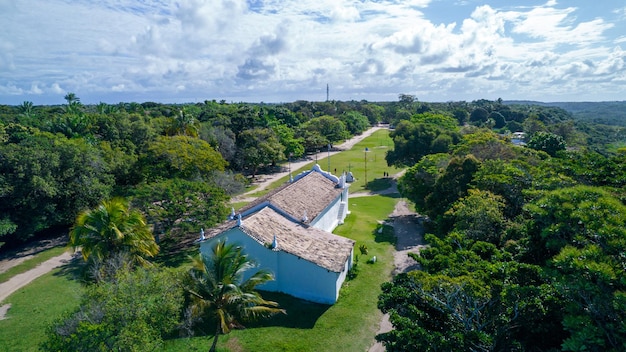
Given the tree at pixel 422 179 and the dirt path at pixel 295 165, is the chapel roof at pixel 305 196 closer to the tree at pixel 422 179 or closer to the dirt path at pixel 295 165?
the tree at pixel 422 179

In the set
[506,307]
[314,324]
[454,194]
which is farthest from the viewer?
[454,194]

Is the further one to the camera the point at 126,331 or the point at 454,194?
the point at 454,194

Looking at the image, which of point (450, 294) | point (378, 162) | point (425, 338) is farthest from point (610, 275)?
point (378, 162)

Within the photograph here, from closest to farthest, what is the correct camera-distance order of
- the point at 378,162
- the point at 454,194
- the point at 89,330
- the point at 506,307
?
1. the point at 89,330
2. the point at 506,307
3. the point at 454,194
4. the point at 378,162

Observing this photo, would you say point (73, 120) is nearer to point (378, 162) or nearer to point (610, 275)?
point (378, 162)

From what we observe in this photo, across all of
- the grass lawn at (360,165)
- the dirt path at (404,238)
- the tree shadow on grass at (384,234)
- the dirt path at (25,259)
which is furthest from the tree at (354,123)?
the dirt path at (25,259)

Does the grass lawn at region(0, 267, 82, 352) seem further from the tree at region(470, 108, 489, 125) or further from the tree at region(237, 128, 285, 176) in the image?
the tree at region(470, 108, 489, 125)

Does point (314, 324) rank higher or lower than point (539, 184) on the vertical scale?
lower
